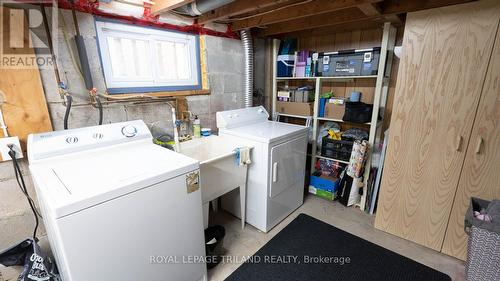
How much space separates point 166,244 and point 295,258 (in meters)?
1.10

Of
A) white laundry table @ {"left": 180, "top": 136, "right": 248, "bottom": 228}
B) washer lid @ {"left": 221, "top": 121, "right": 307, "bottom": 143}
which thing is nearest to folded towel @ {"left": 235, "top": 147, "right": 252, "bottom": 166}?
white laundry table @ {"left": 180, "top": 136, "right": 248, "bottom": 228}

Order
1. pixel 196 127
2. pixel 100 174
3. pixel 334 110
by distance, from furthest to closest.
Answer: pixel 334 110 < pixel 196 127 < pixel 100 174

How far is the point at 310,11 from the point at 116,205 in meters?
1.92

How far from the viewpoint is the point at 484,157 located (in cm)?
165

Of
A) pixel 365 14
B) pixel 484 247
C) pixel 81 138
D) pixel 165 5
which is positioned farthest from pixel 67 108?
pixel 484 247

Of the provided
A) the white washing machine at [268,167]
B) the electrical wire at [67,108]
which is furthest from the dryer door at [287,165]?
the electrical wire at [67,108]

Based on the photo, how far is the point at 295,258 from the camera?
1.89 m

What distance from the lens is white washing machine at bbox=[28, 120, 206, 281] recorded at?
987 mm

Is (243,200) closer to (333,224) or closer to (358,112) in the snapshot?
(333,224)

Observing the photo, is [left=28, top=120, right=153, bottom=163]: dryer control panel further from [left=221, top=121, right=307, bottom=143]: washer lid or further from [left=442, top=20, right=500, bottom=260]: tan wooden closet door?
[left=442, top=20, right=500, bottom=260]: tan wooden closet door

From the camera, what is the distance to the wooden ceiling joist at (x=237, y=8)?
165 centimetres

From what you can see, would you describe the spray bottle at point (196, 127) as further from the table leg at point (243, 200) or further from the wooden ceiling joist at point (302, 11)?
the wooden ceiling joist at point (302, 11)

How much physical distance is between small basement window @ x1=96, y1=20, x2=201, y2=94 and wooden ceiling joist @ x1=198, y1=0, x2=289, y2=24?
11.1 inches

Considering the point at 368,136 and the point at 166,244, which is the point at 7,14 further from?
the point at 368,136
